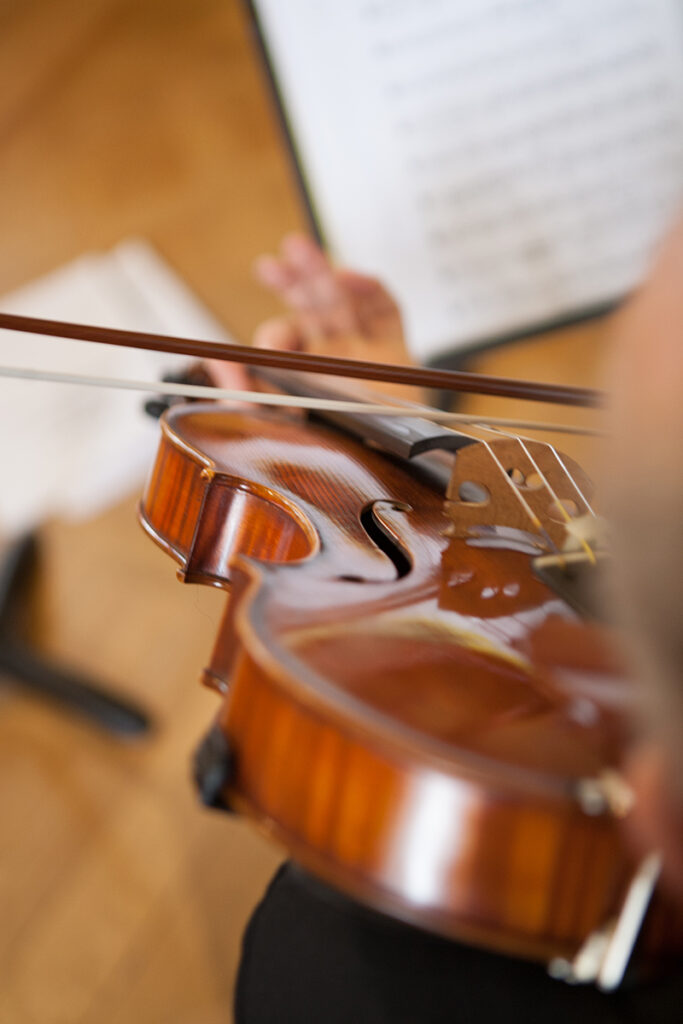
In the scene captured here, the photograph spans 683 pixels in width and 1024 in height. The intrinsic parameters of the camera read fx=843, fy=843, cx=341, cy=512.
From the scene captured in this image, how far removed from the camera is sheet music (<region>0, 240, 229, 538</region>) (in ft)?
4.08

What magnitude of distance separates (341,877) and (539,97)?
3.10 feet

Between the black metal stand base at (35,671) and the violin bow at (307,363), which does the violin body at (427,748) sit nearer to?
the violin bow at (307,363)

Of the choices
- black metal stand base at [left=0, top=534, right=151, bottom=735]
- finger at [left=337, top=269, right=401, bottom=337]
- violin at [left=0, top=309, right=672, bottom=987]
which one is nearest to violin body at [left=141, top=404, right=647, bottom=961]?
violin at [left=0, top=309, right=672, bottom=987]

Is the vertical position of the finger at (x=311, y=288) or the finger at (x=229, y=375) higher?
the finger at (x=311, y=288)

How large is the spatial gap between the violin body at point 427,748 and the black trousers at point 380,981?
0.10 meters

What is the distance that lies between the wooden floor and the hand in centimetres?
23

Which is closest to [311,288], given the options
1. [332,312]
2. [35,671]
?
[332,312]

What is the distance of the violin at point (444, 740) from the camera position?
304 millimetres

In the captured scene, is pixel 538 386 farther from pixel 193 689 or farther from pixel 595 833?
pixel 193 689

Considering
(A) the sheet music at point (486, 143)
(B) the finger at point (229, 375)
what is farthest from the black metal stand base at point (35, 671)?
(A) the sheet music at point (486, 143)

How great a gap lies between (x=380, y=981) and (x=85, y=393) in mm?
1024

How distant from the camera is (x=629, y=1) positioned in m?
0.97

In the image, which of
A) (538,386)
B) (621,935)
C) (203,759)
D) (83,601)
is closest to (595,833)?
(621,935)

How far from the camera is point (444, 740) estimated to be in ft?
1.04
